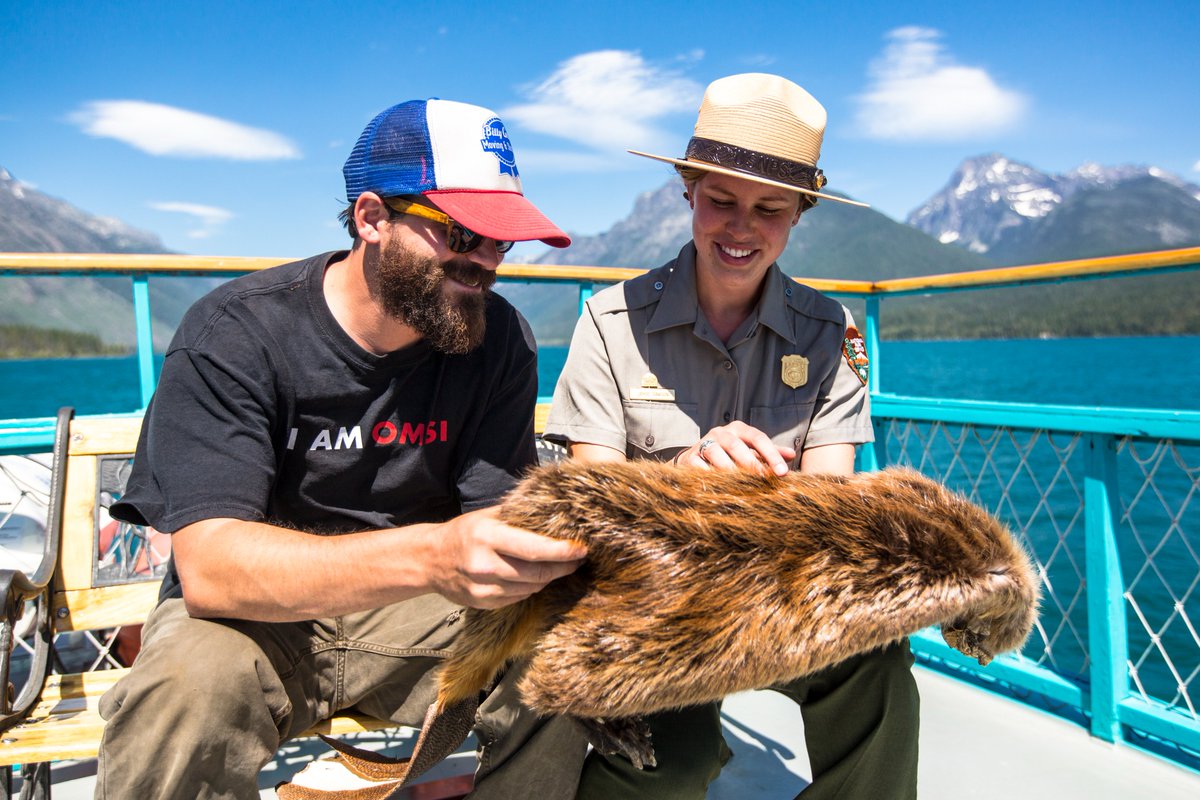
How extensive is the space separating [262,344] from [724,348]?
108cm

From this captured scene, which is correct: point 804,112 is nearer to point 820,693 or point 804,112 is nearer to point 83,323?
point 820,693

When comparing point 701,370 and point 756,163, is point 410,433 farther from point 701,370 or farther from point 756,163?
point 756,163

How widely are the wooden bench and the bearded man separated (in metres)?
0.28

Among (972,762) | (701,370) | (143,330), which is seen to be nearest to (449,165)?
(701,370)

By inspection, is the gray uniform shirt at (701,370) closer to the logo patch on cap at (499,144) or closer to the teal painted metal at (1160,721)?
the logo patch on cap at (499,144)

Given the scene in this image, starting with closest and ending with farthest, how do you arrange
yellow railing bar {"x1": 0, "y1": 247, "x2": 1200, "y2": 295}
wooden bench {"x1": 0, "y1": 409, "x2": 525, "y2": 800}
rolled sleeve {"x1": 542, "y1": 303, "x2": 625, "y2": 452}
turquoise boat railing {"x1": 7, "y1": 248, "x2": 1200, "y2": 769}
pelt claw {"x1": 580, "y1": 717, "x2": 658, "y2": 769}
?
pelt claw {"x1": 580, "y1": 717, "x2": 658, "y2": 769} → wooden bench {"x1": 0, "y1": 409, "x2": 525, "y2": 800} → rolled sleeve {"x1": 542, "y1": 303, "x2": 625, "y2": 452} → turquoise boat railing {"x1": 7, "y1": 248, "x2": 1200, "y2": 769} → yellow railing bar {"x1": 0, "y1": 247, "x2": 1200, "y2": 295}

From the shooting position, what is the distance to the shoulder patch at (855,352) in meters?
2.03

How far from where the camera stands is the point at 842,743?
1437 mm

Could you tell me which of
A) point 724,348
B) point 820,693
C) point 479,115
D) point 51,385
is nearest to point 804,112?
point 724,348

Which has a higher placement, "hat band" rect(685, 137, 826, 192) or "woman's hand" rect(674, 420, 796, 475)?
"hat band" rect(685, 137, 826, 192)

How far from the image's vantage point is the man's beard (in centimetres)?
167

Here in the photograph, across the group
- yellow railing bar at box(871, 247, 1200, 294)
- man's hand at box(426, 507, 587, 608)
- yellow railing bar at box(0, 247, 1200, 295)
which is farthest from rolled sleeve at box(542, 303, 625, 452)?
yellow railing bar at box(871, 247, 1200, 294)

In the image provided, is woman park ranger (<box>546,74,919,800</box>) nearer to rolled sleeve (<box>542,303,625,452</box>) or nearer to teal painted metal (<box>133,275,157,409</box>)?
rolled sleeve (<box>542,303,625,452</box>)

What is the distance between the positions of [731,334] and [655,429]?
1.08 ft
